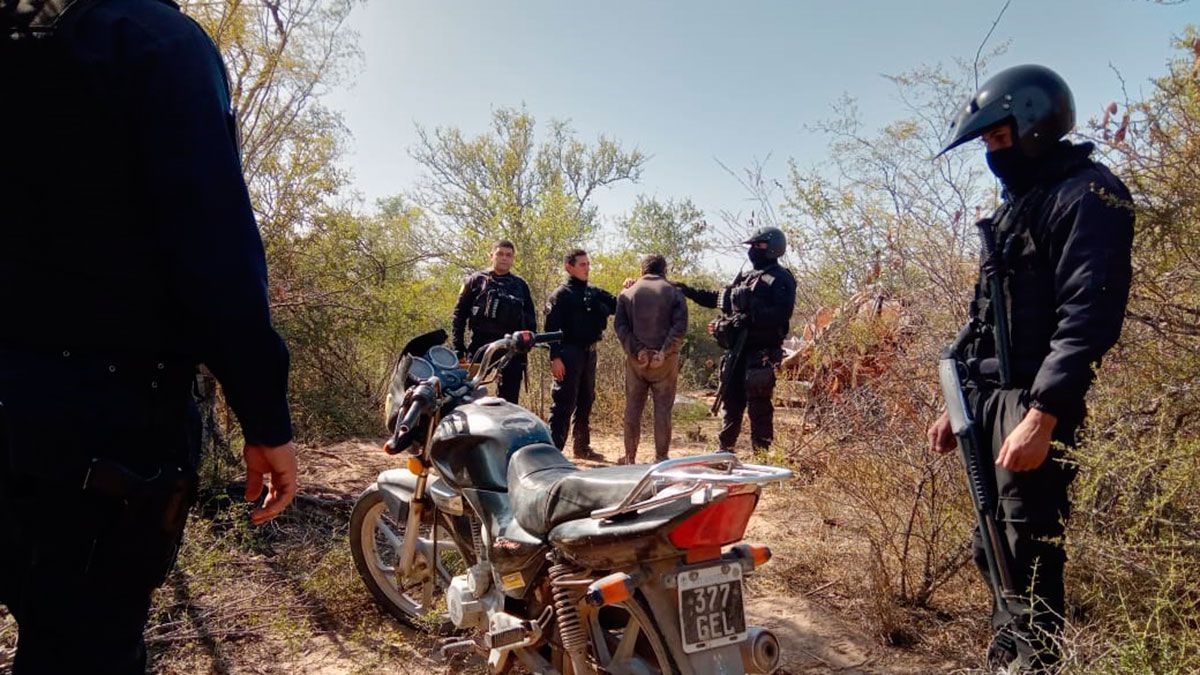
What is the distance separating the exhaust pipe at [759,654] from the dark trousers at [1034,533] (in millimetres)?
809

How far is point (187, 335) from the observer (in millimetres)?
1486

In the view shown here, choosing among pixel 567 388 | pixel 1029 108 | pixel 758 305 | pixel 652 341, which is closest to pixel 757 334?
pixel 758 305

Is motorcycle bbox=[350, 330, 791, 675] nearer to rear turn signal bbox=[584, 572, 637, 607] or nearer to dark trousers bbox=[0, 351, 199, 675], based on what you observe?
rear turn signal bbox=[584, 572, 637, 607]

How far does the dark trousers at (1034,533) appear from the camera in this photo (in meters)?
2.25

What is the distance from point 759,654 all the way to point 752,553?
263 millimetres

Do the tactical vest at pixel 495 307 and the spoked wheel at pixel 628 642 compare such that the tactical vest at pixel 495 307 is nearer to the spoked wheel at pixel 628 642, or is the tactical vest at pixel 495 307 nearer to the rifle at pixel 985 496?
the spoked wheel at pixel 628 642

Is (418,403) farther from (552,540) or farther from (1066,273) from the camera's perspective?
(1066,273)

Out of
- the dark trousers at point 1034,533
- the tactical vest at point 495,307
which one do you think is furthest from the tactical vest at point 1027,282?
the tactical vest at point 495,307

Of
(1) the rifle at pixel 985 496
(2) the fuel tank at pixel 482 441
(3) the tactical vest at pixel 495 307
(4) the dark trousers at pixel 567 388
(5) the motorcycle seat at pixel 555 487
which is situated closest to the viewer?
(5) the motorcycle seat at pixel 555 487

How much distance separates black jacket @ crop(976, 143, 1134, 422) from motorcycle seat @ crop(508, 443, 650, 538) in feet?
4.10

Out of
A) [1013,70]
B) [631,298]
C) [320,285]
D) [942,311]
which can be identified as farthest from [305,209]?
[1013,70]

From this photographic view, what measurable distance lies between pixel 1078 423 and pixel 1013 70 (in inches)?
46.7

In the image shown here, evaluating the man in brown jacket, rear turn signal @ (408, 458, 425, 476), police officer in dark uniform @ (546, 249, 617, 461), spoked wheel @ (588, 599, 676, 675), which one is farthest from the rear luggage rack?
police officer in dark uniform @ (546, 249, 617, 461)

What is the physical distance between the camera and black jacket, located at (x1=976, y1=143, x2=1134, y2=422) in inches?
84.0
